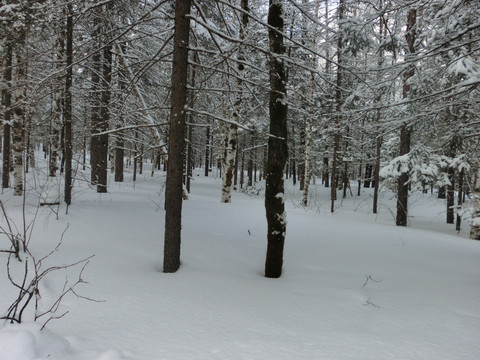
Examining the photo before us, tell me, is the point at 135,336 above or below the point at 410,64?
below

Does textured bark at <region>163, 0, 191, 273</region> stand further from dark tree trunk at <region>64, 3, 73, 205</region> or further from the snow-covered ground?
dark tree trunk at <region>64, 3, 73, 205</region>

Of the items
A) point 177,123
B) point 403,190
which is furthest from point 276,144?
point 403,190

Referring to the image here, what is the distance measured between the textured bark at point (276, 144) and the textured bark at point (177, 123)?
130cm

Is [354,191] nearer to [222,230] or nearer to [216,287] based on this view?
[222,230]

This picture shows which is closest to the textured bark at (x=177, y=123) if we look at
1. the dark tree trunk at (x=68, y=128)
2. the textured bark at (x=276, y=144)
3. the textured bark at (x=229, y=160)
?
the textured bark at (x=276, y=144)

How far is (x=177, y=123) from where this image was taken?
168 inches

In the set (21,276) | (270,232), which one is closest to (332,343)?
(270,232)

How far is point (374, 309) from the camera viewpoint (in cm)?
362

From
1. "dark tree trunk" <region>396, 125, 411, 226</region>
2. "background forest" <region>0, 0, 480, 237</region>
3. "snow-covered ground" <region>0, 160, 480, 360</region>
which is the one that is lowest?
"snow-covered ground" <region>0, 160, 480, 360</region>

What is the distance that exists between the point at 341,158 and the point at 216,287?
19.9 m

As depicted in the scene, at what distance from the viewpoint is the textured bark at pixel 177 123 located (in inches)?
167

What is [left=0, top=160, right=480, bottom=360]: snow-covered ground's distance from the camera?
2443 mm

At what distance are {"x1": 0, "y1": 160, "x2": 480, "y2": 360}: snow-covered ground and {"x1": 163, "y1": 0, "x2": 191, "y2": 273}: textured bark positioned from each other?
0.72 meters

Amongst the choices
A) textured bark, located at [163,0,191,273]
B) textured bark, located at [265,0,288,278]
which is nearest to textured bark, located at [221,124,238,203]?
textured bark, located at [265,0,288,278]
